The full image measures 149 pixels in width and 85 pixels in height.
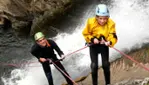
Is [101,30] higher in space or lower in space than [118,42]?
higher

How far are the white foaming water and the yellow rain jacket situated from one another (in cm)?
424

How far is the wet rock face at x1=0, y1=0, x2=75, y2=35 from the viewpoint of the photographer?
18062mm

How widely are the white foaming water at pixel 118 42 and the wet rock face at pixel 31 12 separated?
1.41 meters

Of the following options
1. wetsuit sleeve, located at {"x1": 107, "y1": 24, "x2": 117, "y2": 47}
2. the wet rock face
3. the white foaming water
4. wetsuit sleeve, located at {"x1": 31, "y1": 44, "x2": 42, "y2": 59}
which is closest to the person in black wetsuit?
wetsuit sleeve, located at {"x1": 31, "y1": 44, "x2": 42, "y2": 59}

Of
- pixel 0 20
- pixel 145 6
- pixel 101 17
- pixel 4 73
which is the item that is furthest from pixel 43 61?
pixel 0 20

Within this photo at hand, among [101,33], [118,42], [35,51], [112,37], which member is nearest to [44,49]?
[35,51]

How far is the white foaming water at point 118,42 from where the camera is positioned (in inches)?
472

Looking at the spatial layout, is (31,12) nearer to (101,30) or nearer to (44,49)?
(44,49)

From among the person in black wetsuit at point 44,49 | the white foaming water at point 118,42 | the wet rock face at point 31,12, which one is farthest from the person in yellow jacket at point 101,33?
the wet rock face at point 31,12

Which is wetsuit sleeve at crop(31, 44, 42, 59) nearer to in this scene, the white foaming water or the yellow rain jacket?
the yellow rain jacket

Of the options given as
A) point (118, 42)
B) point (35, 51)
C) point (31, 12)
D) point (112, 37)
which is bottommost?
point (118, 42)

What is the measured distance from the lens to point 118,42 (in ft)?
41.7

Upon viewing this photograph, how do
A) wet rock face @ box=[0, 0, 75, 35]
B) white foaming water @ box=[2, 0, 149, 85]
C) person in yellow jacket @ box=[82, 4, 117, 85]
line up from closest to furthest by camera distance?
person in yellow jacket @ box=[82, 4, 117, 85]
white foaming water @ box=[2, 0, 149, 85]
wet rock face @ box=[0, 0, 75, 35]

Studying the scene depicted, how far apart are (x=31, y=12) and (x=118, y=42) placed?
8028mm
